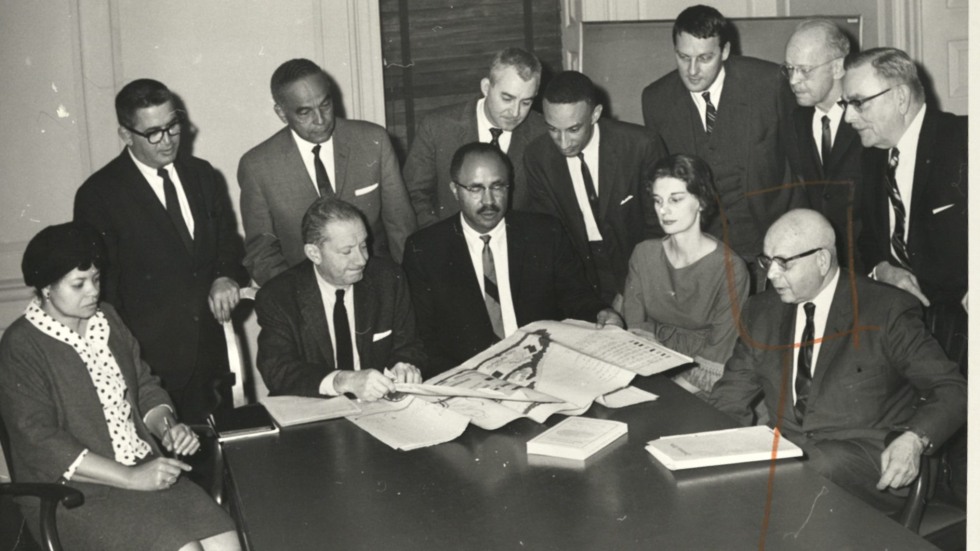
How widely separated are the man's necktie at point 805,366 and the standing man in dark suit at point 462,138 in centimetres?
151

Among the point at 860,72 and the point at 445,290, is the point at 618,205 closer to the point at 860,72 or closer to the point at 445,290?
the point at 445,290

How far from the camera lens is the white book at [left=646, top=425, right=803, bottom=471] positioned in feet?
7.86

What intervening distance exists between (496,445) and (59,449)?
47.5 inches

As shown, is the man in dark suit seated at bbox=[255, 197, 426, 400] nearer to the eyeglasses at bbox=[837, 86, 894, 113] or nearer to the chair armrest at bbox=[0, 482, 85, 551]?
the chair armrest at bbox=[0, 482, 85, 551]

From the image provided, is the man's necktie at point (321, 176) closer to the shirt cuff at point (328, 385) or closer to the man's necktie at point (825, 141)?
the shirt cuff at point (328, 385)

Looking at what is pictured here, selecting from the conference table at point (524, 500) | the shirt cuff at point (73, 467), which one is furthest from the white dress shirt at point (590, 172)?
the shirt cuff at point (73, 467)

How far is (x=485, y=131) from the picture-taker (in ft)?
14.3

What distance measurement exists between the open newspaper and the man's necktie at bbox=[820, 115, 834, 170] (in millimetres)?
1285

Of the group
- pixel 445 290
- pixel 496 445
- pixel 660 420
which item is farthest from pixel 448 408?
pixel 445 290

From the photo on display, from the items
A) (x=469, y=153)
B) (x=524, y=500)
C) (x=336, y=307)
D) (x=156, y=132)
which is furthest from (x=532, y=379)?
(x=156, y=132)

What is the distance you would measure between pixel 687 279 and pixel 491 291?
2.37ft

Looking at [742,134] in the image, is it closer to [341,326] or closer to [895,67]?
[895,67]

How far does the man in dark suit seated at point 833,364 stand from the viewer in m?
2.98

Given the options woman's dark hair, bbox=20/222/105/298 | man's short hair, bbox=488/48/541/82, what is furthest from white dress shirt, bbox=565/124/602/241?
woman's dark hair, bbox=20/222/105/298
